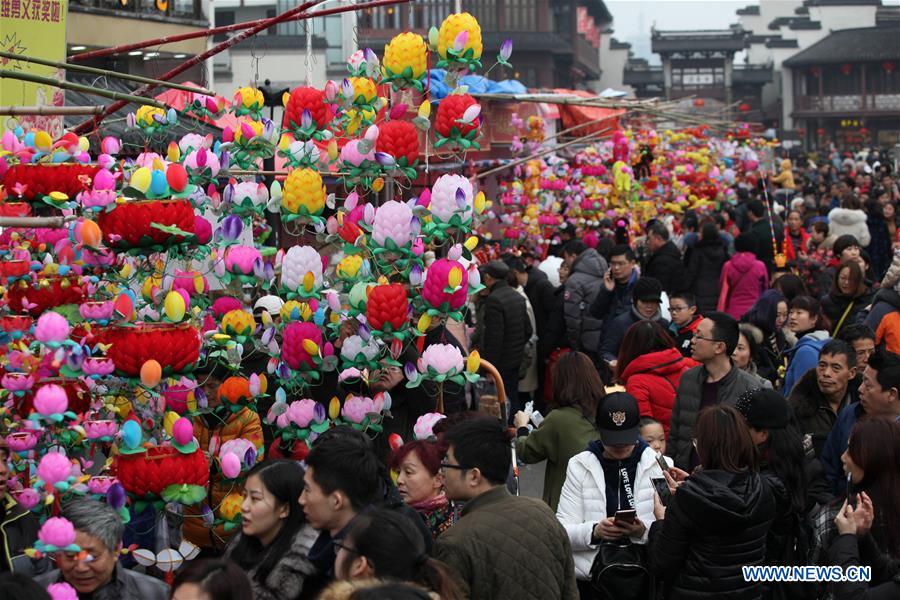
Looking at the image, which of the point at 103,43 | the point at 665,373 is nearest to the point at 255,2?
the point at 103,43

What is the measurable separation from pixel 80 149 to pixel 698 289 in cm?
888

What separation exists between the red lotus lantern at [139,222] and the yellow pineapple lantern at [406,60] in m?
1.42

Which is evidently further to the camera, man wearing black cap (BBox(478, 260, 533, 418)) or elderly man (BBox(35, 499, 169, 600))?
man wearing black cap (BBox(478, 260, 533, 418))

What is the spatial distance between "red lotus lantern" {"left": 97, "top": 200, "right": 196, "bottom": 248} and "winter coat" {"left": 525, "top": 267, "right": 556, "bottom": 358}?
6500 millimetres

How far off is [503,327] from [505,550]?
229 inches

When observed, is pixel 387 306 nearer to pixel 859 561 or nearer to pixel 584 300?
pixel 859 561

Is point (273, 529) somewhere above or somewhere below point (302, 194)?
below

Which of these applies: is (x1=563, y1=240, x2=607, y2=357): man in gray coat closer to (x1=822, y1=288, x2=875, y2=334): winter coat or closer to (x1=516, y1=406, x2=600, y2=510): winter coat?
(x1=822, y1=288, x2=875, y2=334): winter coat

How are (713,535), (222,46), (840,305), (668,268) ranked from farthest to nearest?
(668,268) → (840,305) → (222,46) → (713,535)

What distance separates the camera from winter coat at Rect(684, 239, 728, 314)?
42.2 feet

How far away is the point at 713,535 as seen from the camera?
4.80 meters

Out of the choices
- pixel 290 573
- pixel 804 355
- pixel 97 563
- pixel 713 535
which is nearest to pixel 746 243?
pixel 804 355

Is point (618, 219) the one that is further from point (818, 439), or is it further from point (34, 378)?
point (34, 378)

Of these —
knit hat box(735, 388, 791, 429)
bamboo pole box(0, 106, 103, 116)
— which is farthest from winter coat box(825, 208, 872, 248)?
bamboo pole box(0, 106, 103, 116)
